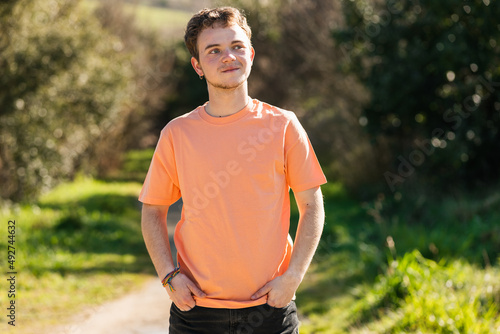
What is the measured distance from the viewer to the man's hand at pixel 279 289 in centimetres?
227

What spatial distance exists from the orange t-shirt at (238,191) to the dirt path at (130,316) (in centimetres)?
364

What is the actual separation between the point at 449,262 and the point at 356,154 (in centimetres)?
846

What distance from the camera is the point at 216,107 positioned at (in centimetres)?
240

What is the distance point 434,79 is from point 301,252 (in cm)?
945

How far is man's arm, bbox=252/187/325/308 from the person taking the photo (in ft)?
7.47

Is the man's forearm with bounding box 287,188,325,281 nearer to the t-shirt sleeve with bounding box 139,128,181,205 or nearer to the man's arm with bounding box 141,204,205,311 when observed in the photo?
the man's arm with bounding box 141,204,205,311

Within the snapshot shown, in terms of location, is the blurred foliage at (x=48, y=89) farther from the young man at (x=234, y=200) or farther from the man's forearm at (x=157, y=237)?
the young man at (x=234, y=200)

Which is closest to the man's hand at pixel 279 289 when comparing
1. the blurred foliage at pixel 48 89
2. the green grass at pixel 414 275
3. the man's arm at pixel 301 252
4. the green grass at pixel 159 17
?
the man's arm at pixel 301 252

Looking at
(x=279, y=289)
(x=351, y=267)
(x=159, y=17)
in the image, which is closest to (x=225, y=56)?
(x=279, y=289)

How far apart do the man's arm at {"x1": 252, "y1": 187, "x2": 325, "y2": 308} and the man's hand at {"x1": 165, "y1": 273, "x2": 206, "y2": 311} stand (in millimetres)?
253

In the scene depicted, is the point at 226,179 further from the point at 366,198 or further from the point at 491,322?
the point at 366,198

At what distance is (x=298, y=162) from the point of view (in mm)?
2344

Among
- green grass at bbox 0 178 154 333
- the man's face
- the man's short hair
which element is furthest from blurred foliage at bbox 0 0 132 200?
the man's face

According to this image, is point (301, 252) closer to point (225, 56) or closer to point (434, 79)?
point (225, 56)
